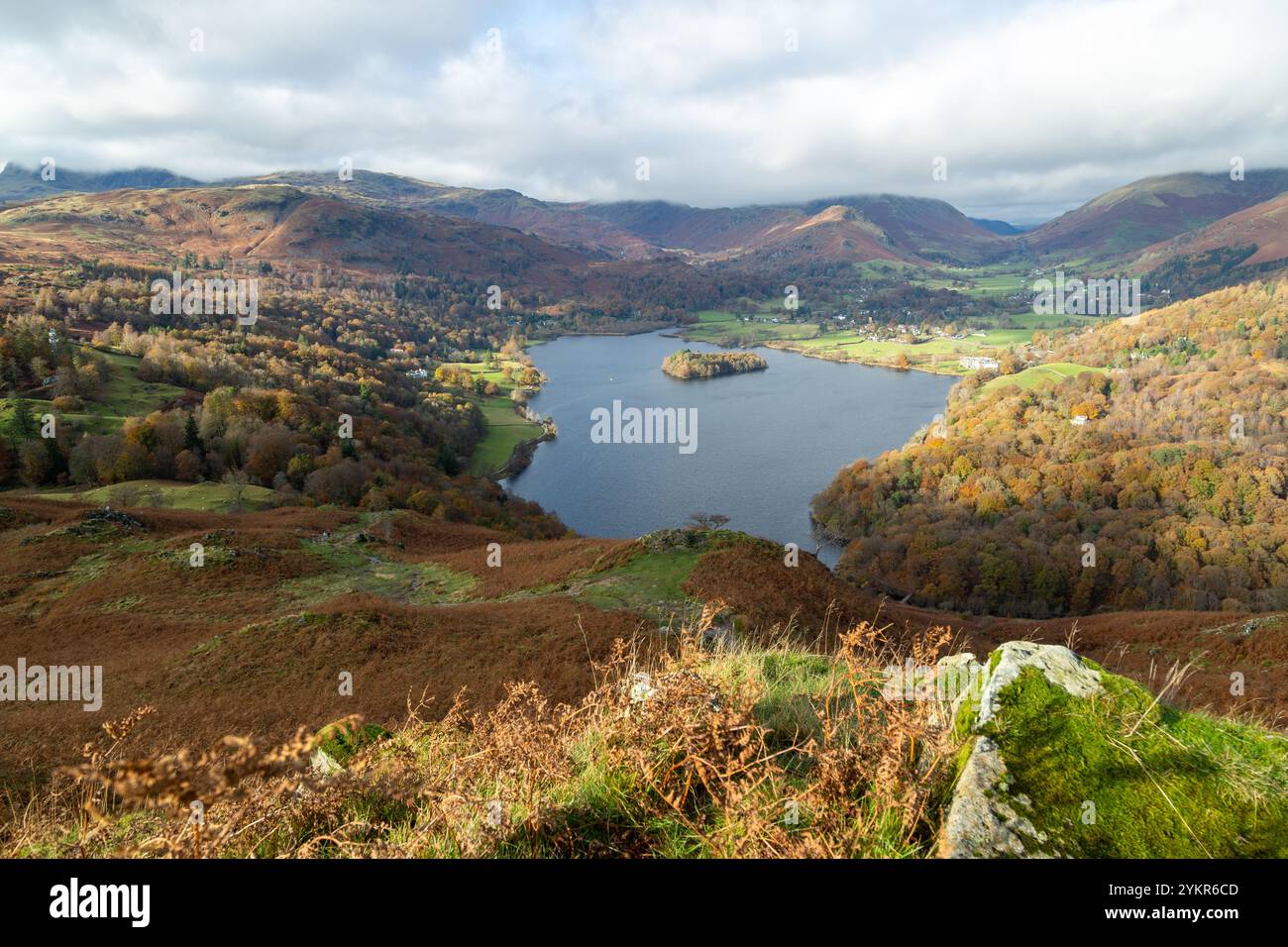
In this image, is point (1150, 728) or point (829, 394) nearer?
point (1150, 728)

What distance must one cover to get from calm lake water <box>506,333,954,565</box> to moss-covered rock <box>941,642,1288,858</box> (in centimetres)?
4969

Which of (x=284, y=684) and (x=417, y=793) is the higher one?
(x=417, y=793)

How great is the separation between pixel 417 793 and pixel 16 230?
203 metres

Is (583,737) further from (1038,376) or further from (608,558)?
(1038,376)

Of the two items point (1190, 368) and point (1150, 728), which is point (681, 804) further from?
point (1190, 368)

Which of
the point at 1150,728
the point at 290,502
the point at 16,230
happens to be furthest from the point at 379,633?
the point at 16,230

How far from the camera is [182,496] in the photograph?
87.6 feet

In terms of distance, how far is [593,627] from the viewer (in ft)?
32.1

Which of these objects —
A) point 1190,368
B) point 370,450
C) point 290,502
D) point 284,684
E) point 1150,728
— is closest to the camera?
point 1150,728

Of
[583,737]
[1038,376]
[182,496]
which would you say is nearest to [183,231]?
[182,496]

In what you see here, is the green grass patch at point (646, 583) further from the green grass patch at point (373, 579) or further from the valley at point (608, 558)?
the green grass patch at point (373, 579)

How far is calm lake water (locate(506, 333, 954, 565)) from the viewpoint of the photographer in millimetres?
58938

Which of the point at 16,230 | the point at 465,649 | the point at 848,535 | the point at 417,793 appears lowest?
the point at 848,535

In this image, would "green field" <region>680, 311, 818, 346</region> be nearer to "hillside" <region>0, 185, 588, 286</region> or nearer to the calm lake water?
the calm lake water
